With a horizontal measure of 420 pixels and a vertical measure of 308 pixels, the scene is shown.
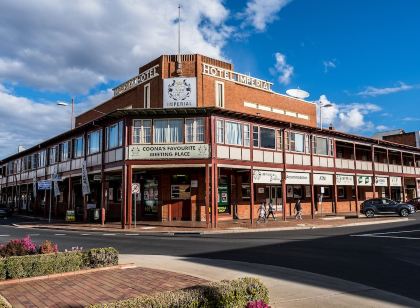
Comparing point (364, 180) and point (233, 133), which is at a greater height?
point (233, 133)

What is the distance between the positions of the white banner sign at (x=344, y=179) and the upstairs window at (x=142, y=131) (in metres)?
18.2

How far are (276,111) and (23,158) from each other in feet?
108

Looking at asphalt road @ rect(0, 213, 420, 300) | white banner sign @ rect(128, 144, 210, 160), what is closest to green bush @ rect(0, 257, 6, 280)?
asphalt road @ rect(0, 213, 420, 300)

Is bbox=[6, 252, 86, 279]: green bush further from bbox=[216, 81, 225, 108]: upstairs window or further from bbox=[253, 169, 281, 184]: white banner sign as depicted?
bbox=[216, 81, 225, 108]: upstairs window

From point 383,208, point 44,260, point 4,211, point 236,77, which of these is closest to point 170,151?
point 236,77

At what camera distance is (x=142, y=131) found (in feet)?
92.2

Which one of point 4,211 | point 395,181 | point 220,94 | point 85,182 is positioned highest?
point 220,94

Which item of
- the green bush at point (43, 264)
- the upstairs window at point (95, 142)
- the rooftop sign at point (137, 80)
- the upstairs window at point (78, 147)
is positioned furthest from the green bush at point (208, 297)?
the upstairs window at point (78, 147)

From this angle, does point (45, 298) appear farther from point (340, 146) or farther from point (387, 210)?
point (340, 146)

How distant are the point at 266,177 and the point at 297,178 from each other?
3.97 meters

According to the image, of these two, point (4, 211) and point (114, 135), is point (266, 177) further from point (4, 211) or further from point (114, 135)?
point (4, 211)

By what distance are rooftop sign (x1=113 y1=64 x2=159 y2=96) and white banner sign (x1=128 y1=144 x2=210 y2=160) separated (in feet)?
30.1

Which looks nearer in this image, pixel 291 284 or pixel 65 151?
pixel 291 284

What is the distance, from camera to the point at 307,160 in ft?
112
